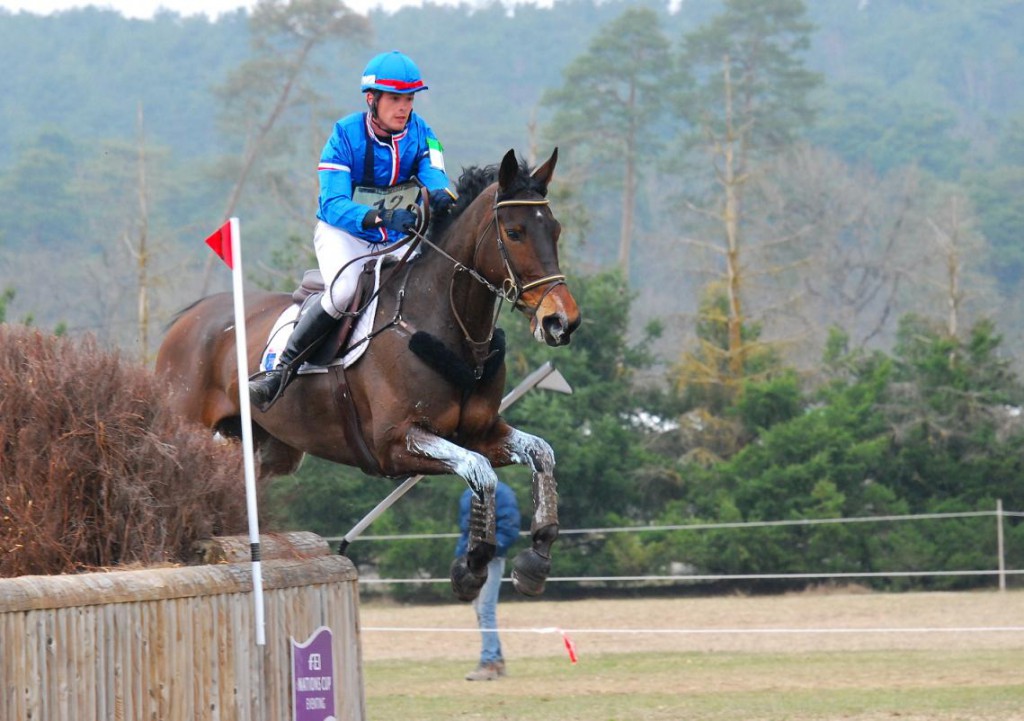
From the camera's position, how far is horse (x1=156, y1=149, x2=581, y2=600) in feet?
22.6

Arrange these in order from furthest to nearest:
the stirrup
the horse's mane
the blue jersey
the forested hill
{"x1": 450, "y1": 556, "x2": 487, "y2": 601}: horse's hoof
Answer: the forested hill, the stirrup, the blue jersey, the horse's mane, {"x1": 450, "y1": 556, "x2": 487, "y2": 601}: horse's hoof

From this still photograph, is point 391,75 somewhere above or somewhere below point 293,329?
above

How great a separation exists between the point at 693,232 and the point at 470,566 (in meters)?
49.8

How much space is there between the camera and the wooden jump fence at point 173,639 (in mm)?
5043

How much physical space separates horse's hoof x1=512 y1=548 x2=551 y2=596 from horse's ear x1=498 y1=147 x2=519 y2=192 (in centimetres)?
166

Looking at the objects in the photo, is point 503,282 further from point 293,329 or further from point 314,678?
point 314,678

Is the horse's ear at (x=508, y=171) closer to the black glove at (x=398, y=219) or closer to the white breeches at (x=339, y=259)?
the black glove at (x=398, y=219)

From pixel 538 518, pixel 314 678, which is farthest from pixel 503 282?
pixel 314 678

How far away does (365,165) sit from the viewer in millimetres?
7734

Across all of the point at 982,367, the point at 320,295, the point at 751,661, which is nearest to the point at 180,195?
the point at 982,367

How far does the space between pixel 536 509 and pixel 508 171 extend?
60.4 inches

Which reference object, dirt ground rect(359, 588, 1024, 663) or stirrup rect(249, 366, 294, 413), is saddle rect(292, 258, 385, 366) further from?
dirt ground rect(359, 588, 1024, 663)

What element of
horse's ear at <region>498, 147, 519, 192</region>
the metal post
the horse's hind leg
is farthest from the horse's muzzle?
Result: the metal post

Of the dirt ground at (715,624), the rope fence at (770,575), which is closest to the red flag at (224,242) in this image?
the dirt ground at (715,624)
